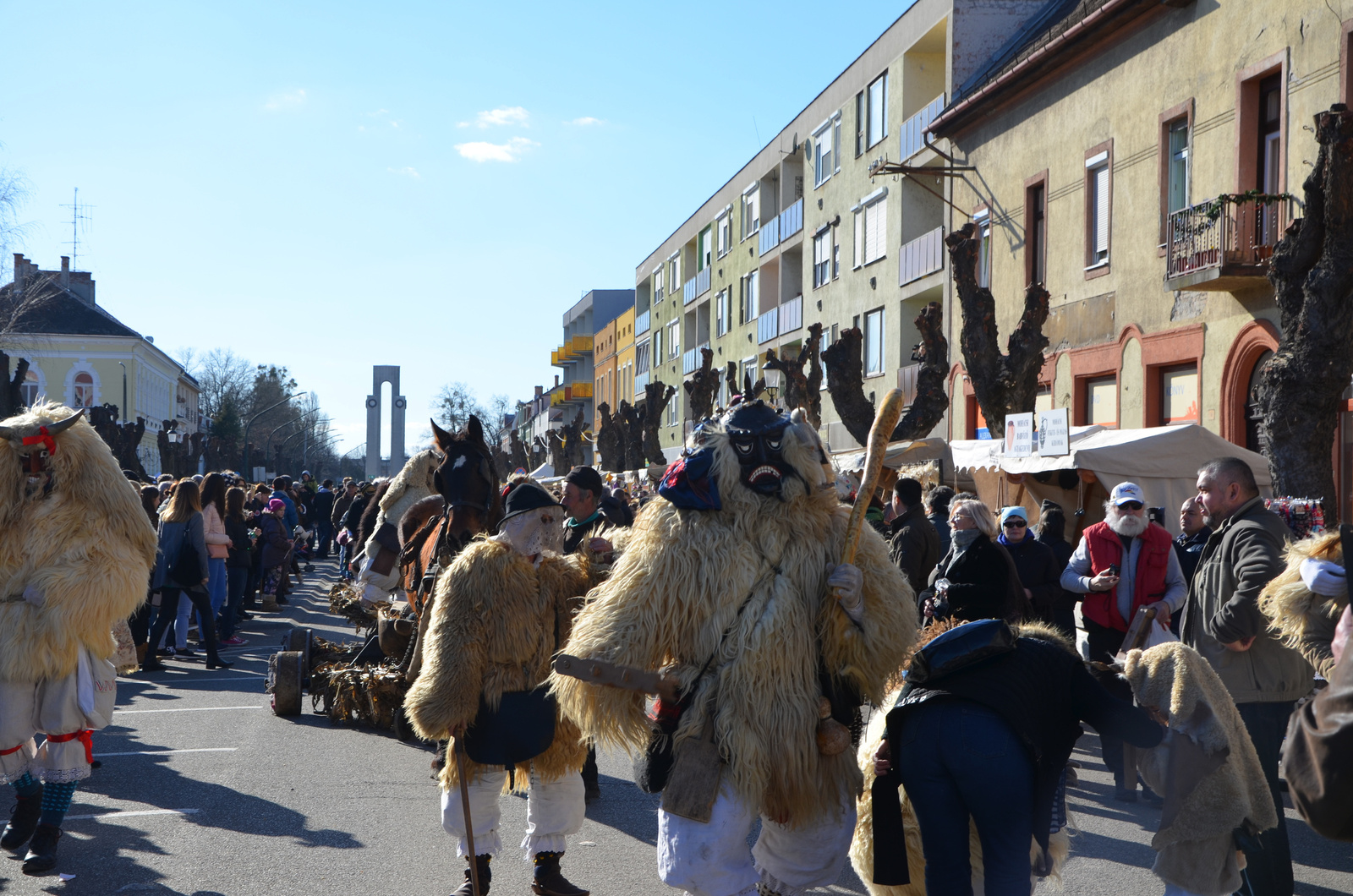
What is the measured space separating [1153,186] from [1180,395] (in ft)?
9.80

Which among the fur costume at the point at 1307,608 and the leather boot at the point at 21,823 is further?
the leather boot at the point at 21,823

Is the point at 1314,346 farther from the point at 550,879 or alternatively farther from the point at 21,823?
the point at 21,823

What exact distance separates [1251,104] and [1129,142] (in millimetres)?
2531

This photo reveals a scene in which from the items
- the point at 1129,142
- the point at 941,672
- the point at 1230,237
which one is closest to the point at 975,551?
the point at 941,672

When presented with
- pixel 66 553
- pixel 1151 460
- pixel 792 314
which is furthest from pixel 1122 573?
pixel 792 314

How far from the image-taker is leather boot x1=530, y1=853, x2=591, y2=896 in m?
4.86

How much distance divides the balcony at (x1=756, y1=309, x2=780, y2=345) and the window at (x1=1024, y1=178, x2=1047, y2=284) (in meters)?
17.7

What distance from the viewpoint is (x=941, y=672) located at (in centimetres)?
326

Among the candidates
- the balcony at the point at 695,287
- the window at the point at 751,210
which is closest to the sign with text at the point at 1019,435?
the window at the point at 751,210

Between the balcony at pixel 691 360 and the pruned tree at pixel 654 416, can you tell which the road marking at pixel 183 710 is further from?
the balcony at pixel 691 360

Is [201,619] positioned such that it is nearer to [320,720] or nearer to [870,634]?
[320,720]

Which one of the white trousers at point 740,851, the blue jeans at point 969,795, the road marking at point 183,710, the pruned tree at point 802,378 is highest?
the pruned tree at point 802,378

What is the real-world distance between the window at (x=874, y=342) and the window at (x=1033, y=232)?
8331 mm

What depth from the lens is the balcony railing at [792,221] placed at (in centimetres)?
3641
